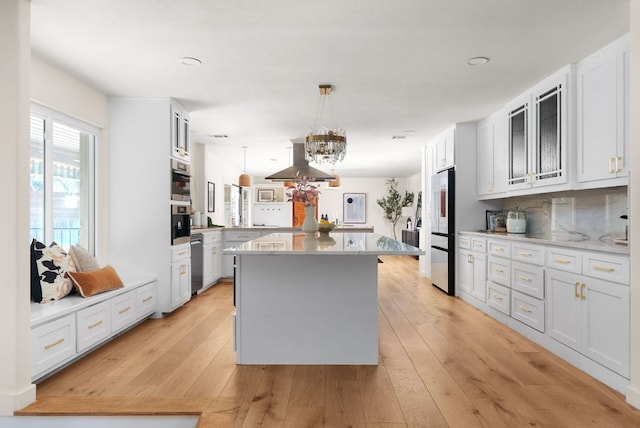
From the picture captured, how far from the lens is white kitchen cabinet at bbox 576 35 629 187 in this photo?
279 centimetres

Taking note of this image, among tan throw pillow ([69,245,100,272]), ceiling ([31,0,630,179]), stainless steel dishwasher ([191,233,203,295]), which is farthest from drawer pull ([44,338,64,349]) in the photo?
stainless steel dishwasher ([191,233,203,295])

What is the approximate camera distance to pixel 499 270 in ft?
13.8

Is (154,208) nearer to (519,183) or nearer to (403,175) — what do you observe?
(519,183)

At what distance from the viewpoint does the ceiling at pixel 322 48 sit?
2.50m

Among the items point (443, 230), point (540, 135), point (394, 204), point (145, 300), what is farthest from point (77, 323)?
point (394, 204)

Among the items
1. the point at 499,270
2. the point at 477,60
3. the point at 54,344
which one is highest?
the point at 477,60

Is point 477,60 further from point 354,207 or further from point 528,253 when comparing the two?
point 354,207

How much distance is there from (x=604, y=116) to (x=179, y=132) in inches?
158

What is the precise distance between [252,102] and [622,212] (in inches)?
141

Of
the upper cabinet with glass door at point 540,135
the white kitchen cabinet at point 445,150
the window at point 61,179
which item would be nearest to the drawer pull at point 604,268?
the upper cabinet with glass door at point 540,135

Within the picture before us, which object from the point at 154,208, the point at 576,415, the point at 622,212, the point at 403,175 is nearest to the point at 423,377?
the point at 576,415

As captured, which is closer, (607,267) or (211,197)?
(607,267)

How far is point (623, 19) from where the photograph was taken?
2.60 m

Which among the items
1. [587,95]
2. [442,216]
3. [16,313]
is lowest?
[16,313]
